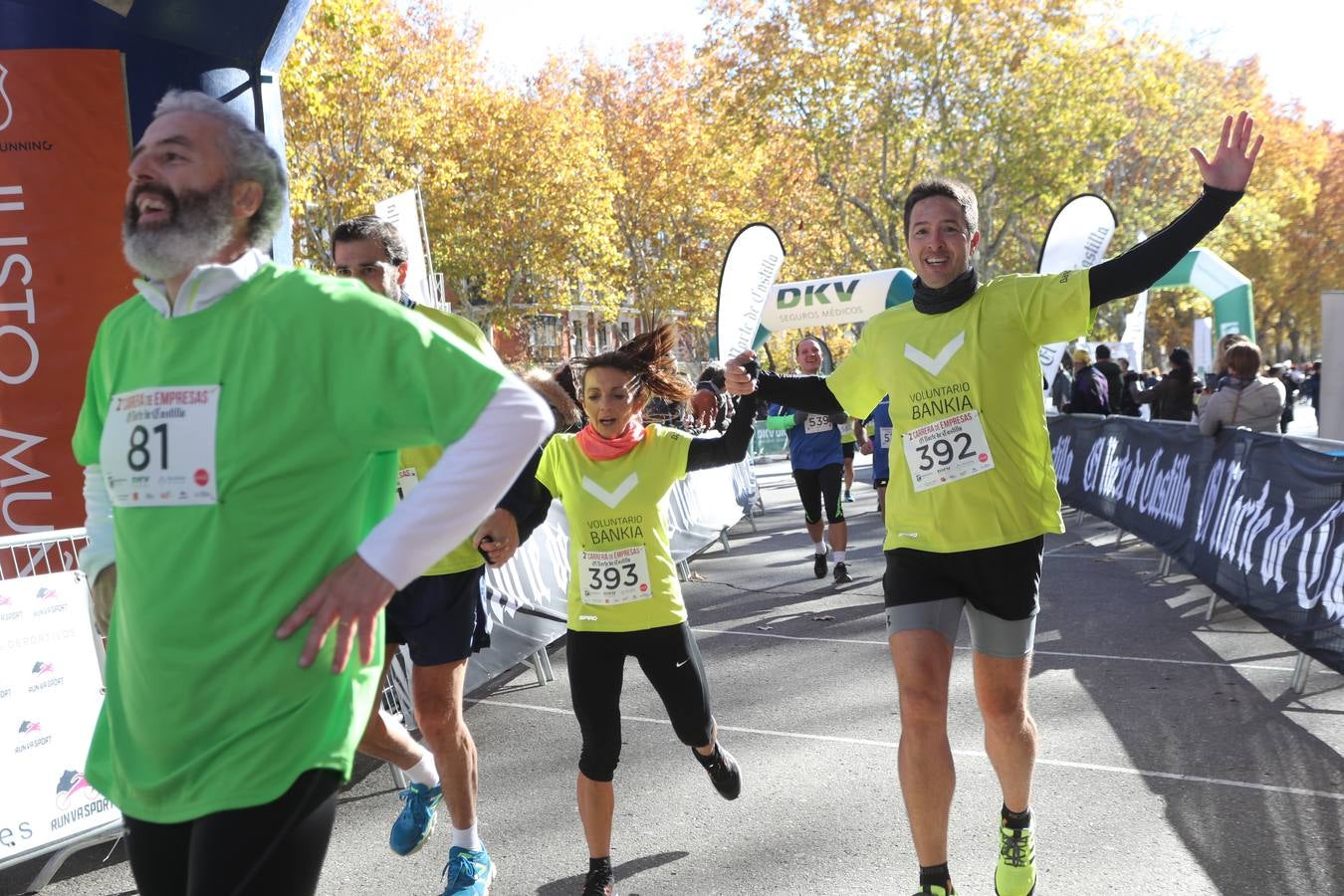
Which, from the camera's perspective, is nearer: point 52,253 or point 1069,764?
point 1069,764

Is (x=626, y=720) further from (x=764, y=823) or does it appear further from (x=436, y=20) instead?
(x=436, y=20)

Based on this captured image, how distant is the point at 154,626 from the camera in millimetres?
1979

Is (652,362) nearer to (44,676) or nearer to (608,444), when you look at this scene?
(608,444)

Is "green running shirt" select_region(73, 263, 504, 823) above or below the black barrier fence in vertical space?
above

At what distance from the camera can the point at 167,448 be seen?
6.50 feet

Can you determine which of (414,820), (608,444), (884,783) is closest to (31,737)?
(414,820)

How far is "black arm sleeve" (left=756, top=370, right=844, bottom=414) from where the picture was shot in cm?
426

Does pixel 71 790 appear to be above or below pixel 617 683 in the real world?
below

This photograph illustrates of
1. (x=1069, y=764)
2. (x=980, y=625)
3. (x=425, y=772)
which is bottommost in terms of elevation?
(x=1069, y=764)

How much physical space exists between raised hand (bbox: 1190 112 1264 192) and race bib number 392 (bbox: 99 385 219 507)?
107 inches

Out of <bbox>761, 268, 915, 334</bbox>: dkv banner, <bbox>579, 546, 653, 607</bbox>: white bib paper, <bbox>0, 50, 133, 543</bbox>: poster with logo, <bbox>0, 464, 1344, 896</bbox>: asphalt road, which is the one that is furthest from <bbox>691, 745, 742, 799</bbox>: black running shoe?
<bbox>761, 268, 915, 334</bbox>: dkv banner

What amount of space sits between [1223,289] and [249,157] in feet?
63.5

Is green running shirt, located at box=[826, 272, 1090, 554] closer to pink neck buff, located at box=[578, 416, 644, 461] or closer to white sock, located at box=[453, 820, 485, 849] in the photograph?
pink neck buff, located at box=[578, 416, 644, 461]

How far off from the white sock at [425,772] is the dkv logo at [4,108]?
3509 mm
